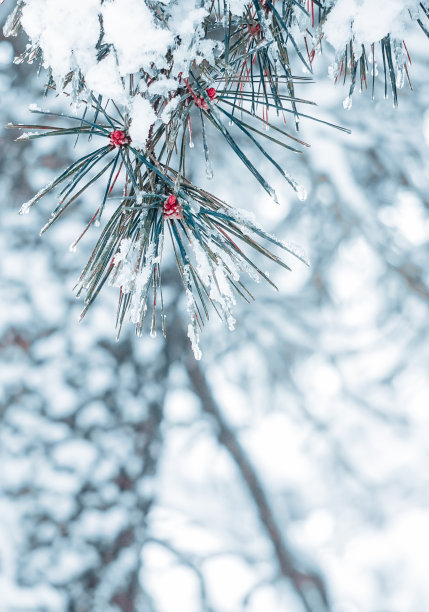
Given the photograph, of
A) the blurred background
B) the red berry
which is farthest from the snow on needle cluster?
the blurred background

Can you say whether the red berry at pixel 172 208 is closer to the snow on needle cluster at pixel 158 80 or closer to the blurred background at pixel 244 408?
the snow on needle cluster at pixel 158 80

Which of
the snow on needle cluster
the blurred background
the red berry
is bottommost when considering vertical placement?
the red berry

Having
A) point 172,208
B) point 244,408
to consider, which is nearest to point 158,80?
point 172,208

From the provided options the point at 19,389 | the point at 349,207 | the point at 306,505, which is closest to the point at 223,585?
the point at 306,505

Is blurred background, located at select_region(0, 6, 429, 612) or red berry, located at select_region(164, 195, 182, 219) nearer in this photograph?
red berry, located at select_region(164, 195, 182, 219)

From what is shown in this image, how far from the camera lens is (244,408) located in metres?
2.05

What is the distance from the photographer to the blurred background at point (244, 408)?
4.56 ft

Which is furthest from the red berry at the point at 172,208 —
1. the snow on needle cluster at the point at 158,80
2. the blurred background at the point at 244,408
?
the blurred background at the point at 244,408

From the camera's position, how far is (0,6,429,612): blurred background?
1391 millimetres

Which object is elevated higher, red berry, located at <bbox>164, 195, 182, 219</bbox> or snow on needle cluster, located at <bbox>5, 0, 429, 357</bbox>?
snow on needle cluster, located at <bbox>5, 0, 429, 357</bbox>

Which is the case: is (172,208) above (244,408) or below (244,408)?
below

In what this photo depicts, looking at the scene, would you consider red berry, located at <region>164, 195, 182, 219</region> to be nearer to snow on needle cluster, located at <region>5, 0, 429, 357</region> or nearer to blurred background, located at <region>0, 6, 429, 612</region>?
snow on needle cluster, located at <region>5, 0, 429, 357</region>

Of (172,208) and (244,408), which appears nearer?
(172,208)

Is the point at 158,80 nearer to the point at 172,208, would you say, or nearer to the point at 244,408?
the point at 172,208
